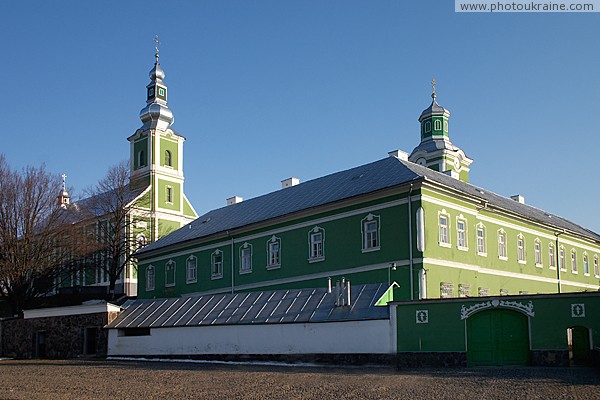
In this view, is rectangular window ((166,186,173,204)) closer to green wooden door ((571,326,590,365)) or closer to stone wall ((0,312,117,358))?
stone wall ((0,312,117,358))

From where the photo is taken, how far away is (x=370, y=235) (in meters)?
30.1

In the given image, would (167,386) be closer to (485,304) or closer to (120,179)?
(485,304)

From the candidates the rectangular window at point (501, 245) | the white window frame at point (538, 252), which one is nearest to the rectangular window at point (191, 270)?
the rectangular window at point (501, 245)

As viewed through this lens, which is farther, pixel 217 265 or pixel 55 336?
pixel 217 265

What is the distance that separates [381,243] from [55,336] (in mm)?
16049

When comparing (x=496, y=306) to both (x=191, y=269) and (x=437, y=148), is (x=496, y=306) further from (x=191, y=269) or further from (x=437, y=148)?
(x=437, y=148)

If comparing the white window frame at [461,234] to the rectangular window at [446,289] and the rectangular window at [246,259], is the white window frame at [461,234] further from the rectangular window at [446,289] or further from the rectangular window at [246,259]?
the rectangular window at [246,259]

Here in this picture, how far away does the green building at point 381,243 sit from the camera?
95.0ft

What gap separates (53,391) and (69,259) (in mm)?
27647

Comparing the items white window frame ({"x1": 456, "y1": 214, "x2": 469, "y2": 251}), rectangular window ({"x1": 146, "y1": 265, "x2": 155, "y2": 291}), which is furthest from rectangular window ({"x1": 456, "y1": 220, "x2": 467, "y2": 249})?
rectangular window ({"x1": 146, "y1": 265, "x2": 155, "y2": 291})

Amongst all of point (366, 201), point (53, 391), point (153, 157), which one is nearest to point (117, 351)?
point (366, 201)

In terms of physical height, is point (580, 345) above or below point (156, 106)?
below

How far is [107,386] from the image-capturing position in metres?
17.0

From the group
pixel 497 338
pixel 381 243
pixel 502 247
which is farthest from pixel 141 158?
pixel 497 338
